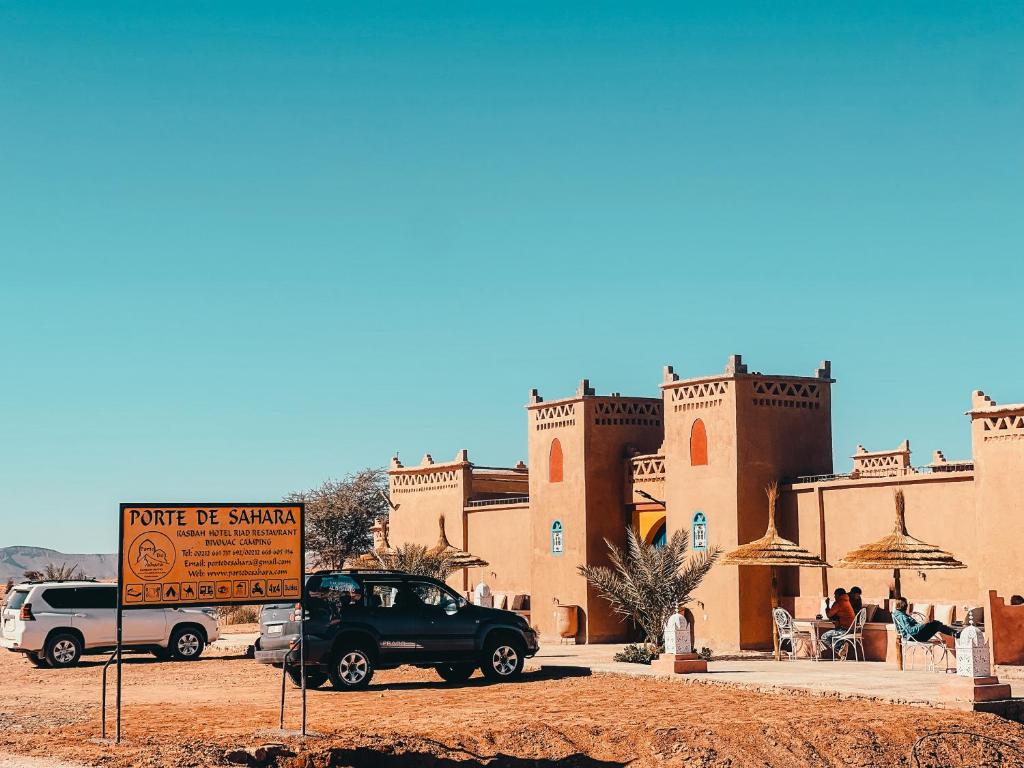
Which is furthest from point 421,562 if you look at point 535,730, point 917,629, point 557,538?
point 535,730

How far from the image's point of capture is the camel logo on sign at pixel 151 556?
627 inches

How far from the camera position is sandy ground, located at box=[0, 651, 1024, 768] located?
613 inches

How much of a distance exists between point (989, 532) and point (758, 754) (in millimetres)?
9223

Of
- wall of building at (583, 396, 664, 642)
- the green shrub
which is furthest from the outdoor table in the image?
wall of building at (583, 396, 664, 642)

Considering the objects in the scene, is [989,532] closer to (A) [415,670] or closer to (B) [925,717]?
(B) [925,717]

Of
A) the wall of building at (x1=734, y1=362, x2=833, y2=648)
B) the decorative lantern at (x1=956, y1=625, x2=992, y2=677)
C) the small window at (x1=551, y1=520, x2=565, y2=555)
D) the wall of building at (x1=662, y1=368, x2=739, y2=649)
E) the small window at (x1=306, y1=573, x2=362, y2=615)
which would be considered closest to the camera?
the decorative lantern at (x1=956, y1=625, x2=992, y2=677)

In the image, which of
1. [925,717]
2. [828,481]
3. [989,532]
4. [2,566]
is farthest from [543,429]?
[2,566]

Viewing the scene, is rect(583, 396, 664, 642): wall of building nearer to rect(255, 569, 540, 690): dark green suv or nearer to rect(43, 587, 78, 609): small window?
rect(255, 569, 540, 690): dark green suv

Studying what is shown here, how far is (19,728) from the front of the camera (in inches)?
674

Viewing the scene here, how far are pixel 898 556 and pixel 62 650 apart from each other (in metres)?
15.4

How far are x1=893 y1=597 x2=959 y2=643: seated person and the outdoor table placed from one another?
83.6 inches

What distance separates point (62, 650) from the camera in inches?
1071

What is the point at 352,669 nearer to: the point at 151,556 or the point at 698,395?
the point at 151,556

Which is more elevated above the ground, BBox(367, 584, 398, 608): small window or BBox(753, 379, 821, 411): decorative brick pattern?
BBox(753, 379, 821, 411): decorative brick pattern
